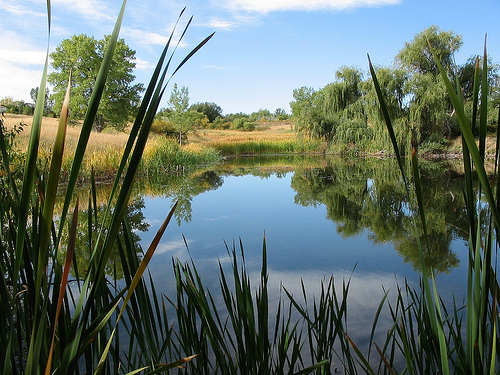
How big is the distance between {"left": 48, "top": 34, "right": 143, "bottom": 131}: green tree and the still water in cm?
1837

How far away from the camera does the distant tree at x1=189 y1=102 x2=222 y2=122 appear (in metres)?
48.0

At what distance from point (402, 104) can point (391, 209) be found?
9589mm

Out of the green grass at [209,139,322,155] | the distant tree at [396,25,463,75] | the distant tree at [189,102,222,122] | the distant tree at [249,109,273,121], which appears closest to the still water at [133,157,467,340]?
the distant tree at [396,25,463,75]

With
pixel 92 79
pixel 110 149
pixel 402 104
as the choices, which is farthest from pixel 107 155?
pixel 92 79

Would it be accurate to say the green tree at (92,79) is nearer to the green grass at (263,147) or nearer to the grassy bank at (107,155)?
the green grass at (263,147)

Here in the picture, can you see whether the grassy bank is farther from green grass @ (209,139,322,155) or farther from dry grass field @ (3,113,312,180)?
green grass @ (209,139,322,155)

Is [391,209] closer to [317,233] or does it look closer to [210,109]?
[317,233]

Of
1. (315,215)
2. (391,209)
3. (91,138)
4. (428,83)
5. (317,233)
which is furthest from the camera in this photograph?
(428,83)

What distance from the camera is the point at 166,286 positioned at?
116 inches

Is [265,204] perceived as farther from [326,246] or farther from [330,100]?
[330,100]

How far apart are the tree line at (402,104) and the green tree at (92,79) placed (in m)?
12.6

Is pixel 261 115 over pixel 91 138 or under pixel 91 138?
over

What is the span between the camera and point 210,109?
49312 mm

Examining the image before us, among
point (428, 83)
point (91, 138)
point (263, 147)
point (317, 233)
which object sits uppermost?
point (428, 83)
